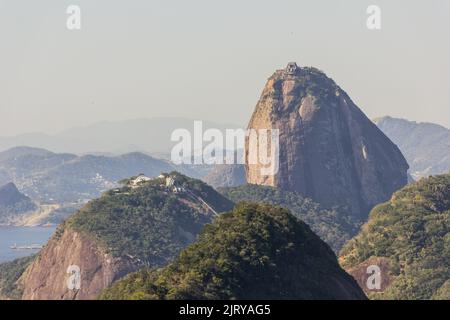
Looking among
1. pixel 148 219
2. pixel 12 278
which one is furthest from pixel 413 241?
pixel 12 278

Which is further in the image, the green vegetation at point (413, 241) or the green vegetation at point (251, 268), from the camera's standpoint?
the green vegetation at point (413, 241)

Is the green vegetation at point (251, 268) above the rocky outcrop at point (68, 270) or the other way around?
above

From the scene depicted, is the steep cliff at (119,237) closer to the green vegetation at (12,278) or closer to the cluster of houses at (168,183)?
the cluster of houses at (168,183)

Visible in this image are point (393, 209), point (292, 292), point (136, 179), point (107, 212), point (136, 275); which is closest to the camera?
point (292, 292)

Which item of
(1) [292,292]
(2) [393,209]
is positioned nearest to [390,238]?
(2) [393,209]

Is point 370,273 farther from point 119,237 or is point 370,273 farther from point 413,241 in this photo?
point 119,237

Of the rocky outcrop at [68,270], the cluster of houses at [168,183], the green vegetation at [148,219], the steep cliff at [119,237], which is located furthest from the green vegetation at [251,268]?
the cluster of houses at [168,183]

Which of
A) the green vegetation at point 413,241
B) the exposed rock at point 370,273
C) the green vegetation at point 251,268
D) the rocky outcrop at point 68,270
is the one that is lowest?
the rocky outcrop at point 68,270

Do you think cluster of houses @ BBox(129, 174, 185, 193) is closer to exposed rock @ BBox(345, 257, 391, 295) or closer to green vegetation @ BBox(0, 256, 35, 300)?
green vegetation @ BBox(0, 256, 35, 300)
